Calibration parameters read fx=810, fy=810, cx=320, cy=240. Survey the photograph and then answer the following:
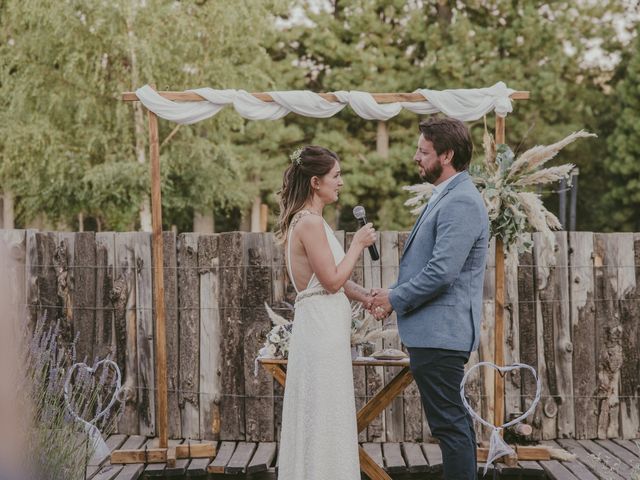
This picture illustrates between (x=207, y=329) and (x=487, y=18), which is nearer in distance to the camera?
(x=207, y=329)

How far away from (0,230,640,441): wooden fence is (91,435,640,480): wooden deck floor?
36 centimetres

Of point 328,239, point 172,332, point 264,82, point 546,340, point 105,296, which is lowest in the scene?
point 546,340

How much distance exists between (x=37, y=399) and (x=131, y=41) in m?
12.1

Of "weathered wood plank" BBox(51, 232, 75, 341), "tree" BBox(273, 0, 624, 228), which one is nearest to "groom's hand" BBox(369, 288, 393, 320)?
"weathered wood plank" BBox(51, 232, 75, 341)

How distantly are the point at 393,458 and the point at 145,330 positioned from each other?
2.14 meters

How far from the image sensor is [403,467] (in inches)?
217

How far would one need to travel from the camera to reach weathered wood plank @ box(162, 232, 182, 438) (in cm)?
627

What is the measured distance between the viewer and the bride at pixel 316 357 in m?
4.12

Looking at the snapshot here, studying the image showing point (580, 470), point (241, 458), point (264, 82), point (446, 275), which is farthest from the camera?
point (264, 82)

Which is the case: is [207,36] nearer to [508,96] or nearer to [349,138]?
[349,138]

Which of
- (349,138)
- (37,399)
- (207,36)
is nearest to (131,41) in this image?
(207,36)

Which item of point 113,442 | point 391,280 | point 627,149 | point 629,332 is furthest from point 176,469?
point 627,149

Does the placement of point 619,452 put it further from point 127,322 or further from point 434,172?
point 127,322

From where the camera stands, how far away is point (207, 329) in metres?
6.25
